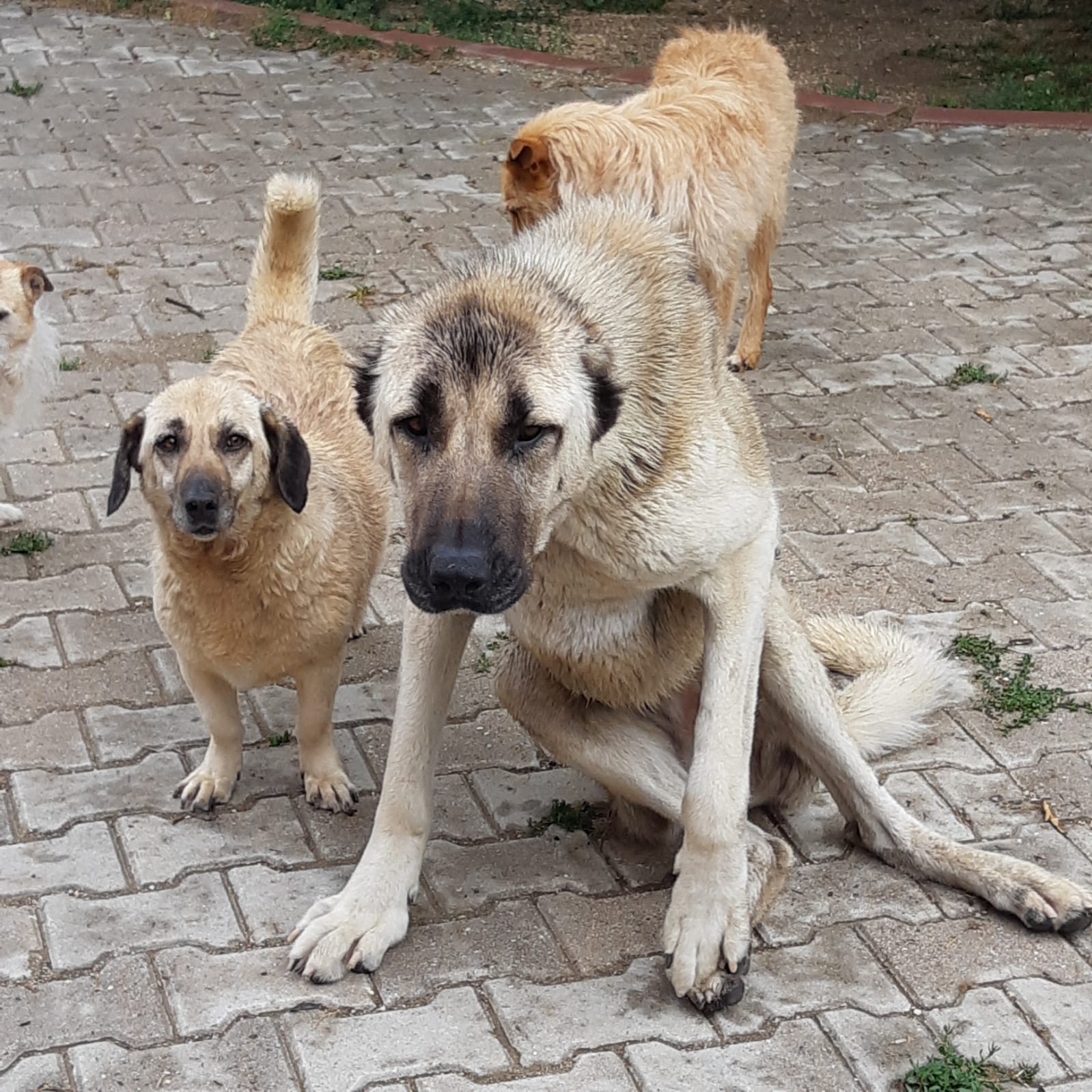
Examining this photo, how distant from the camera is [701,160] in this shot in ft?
20.3

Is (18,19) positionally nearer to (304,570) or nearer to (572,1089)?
(304,570)

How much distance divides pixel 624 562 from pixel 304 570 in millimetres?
1033

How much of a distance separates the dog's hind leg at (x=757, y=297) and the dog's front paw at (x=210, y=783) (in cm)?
331

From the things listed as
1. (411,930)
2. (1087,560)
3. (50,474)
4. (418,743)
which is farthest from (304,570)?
(1087,560)

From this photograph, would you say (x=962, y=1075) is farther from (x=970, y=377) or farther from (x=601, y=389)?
(x=970, y=377)

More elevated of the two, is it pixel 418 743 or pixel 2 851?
pixel 418 743

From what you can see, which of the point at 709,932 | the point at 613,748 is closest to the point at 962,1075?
the point at 709,932

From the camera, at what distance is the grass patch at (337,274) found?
715 centimetres

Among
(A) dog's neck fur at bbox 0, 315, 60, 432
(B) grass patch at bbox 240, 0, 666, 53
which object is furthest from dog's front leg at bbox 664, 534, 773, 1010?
(B) grass patch at bbox 240, 0, 666, 53

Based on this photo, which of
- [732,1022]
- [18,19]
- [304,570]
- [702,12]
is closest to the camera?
[732,1022]

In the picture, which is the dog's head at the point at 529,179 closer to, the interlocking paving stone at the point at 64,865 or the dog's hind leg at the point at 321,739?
the dog's hind leg at the point at 321,739

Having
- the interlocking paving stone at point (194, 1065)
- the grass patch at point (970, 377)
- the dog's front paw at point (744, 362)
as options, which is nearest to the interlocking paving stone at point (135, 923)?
the interlocking paving stone at point (194, 1065)

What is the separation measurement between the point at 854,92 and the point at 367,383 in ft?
25.1

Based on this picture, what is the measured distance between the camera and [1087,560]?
516 cm
